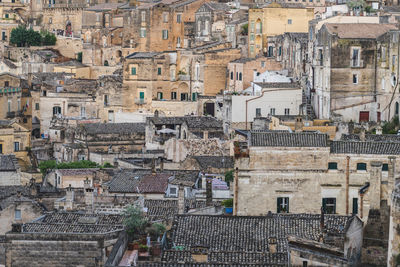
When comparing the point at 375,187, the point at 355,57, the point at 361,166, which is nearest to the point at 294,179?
the point at 361,166

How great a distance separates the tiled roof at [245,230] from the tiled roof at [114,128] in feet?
123

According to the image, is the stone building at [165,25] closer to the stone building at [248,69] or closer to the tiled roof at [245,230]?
the stone building at [248,69]

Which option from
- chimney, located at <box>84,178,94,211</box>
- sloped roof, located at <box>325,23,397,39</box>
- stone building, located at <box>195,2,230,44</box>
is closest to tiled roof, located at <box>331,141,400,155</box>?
chimney, located at <box>84,178,94,211</box>

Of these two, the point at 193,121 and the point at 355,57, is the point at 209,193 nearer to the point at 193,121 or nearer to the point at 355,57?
the point at 355,57

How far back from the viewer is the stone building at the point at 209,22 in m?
91.9

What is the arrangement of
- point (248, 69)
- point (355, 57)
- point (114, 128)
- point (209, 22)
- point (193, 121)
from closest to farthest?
1. point (355, 57)
2. point (193, 121)
3. point (114, 128)
4. point (248, 69)
5. point (209, 22)

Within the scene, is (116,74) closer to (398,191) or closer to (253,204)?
(253,204)

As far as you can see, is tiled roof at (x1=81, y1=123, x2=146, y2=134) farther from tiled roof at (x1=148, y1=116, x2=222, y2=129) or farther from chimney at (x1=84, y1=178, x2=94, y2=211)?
chimney at (x1=84, y1=178, x2=94, y2=211)

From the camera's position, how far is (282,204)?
43156 mm

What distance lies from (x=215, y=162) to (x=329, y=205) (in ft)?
63.6

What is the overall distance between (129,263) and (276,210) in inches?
504

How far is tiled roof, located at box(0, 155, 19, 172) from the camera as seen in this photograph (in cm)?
6605

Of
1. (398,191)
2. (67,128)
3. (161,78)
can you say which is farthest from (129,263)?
(161,78)

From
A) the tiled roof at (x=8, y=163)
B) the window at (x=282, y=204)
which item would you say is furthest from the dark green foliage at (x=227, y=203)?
the tiled roof at (x=8, y=163)
